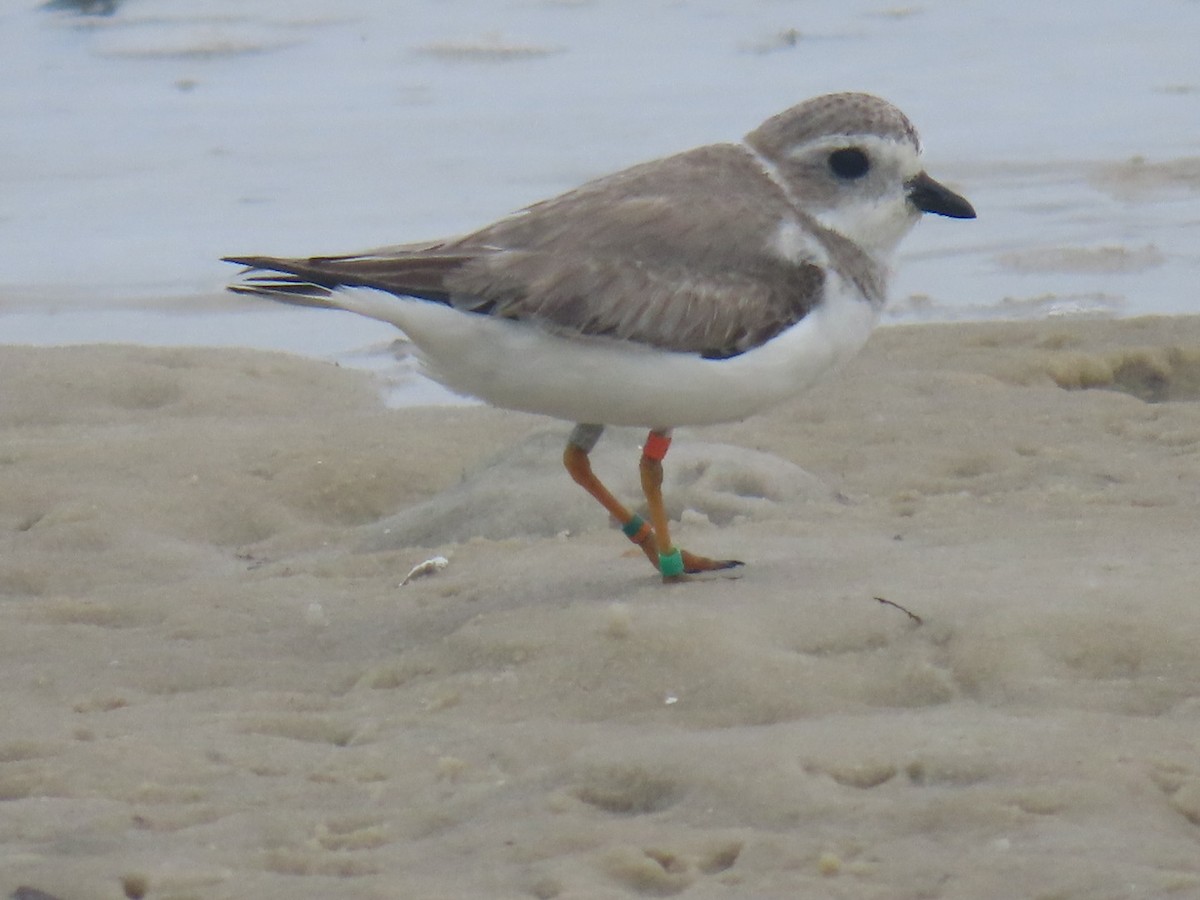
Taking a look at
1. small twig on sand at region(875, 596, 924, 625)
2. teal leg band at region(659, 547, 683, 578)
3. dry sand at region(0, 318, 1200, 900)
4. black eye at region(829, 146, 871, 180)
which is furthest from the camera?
black eye at region(829, 146, 871, 180)

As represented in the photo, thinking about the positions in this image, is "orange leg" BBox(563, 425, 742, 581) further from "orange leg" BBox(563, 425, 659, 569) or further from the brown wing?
the brown wing

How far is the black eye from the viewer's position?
557 centimetres

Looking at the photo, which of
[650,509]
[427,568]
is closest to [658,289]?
[650,509]

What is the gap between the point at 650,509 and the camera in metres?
5.44

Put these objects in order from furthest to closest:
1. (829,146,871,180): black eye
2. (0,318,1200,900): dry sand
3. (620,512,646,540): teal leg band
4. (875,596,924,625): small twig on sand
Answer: (829,146,871,180): black eye
(620,512,646,540): teal leg band
(875,596,924,625): small twig on sand
(0,318,1200,900): dry sand

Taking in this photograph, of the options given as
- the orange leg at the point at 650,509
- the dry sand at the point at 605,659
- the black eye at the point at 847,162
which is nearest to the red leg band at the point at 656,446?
the orange leg at the point at 650,509

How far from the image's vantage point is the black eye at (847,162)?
5574 mm

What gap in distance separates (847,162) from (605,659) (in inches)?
72.6

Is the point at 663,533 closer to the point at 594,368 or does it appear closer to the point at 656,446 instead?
the point at 656,446

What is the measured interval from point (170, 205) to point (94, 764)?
7969 millimetres

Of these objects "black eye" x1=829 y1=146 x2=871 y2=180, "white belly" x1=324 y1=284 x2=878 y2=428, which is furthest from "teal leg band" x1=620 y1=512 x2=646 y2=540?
"black eye" x1=829 y1=146 x2=871 y2=180

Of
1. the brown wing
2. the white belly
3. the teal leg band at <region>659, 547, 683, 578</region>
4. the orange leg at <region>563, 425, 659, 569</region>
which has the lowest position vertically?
the teal leg band at <region>659, 547, 683, 578</region>

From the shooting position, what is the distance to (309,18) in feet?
59.2

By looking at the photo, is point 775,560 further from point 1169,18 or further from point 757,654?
point 1169,18
